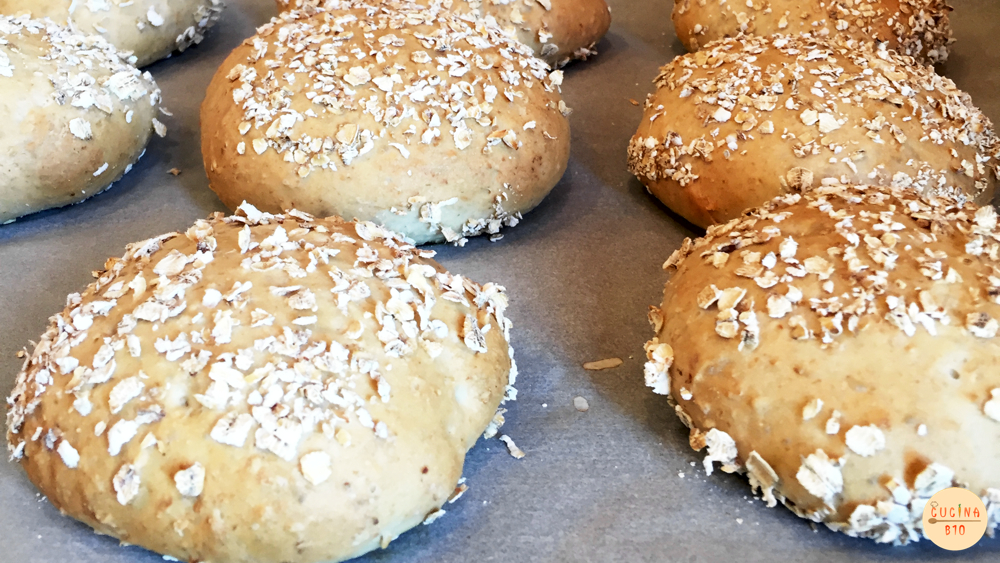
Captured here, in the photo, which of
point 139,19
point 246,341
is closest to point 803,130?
point 246,341

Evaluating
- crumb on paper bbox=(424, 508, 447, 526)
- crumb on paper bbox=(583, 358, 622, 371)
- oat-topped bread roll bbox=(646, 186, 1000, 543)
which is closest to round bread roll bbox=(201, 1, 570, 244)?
crumb on paper bbox=(583, 358, 622, 371)

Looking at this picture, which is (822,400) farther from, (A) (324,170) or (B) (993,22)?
(B) (993,22)

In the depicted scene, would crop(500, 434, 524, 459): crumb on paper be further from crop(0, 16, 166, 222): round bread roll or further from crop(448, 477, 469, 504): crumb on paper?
crop(0, 16, 166, 222): round bread roll

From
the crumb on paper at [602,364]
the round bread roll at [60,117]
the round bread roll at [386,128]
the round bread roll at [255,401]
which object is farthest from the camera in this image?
the round bread roll at [60,117]

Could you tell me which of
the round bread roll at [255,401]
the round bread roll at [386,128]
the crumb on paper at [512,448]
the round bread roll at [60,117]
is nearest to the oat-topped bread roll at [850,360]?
the crumb on paper at [512,448]

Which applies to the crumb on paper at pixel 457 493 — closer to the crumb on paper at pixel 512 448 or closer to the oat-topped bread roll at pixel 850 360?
the crumb on paper at pixel 512 448

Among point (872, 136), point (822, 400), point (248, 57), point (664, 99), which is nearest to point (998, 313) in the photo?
point (822, 400)
